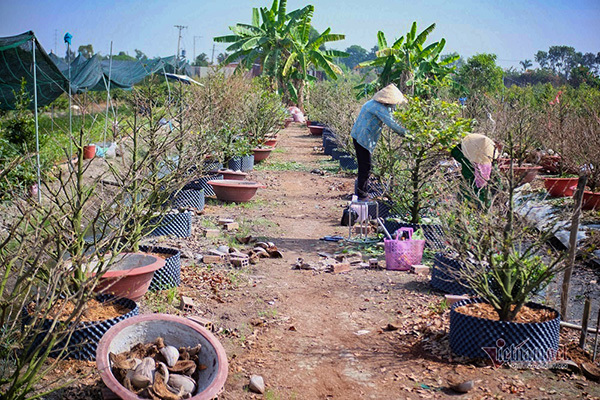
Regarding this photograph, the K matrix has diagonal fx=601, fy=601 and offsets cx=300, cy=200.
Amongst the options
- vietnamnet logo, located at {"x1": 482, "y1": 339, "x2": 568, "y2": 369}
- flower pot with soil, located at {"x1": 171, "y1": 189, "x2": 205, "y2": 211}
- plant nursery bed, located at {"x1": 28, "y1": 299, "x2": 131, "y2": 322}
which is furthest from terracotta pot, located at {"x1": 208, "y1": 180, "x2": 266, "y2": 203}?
vietnamnet logo, located at {"x1": 482, "y1": 339, "x2": 568, "y2": 369}

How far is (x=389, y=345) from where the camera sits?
14.6ft

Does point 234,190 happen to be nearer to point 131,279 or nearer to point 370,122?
point 370,122

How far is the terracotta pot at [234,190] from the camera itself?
31.1 feet

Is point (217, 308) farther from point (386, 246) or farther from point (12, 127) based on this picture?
point (12, 127)

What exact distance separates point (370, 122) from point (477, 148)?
87.3 inches

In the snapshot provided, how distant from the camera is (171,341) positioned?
3.76 meters

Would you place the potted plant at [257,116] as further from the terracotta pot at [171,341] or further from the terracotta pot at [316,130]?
the terracotta pot at [171,341]

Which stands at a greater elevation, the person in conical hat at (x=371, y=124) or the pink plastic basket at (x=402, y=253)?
the person in conical hat at (x=371, y=124)

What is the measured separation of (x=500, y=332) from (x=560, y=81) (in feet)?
142

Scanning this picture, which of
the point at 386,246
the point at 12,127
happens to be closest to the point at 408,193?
the point at 386,246

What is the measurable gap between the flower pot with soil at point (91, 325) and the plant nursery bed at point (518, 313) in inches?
93.6

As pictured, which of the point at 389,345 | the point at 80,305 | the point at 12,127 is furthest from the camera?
the point at 12,127

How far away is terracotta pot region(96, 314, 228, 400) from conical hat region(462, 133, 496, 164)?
13.3 feet

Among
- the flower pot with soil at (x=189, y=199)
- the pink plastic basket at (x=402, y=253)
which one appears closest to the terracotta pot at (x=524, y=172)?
the pink plastic basket at (x=402, y=253)
